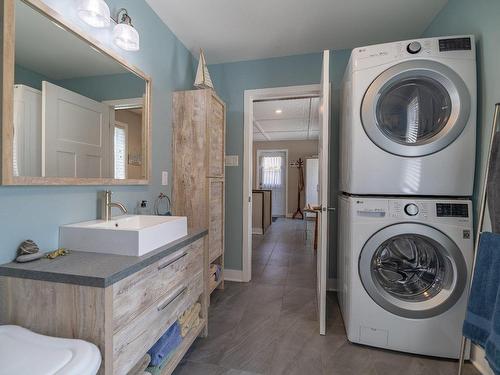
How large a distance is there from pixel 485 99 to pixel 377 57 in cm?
65

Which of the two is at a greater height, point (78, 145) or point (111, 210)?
point (78, 145)

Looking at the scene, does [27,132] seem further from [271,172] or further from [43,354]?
[271,172]

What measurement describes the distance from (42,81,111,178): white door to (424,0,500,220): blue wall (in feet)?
7.27

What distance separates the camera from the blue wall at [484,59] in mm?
1269

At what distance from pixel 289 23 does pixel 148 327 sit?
A: 2.31 metres

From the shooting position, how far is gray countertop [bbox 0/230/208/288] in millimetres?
799

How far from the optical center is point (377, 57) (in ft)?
4.69

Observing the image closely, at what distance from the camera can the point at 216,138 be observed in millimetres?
2195

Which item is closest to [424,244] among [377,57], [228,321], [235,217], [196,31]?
[377,57]

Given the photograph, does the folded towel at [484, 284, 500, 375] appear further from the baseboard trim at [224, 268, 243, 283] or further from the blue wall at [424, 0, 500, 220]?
the baseboard trim at [224, 268, 243, 283]

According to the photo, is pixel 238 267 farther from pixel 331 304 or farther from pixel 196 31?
pixel 196 31

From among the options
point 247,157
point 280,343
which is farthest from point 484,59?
point 280,343

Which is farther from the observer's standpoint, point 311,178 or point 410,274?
point 311,178

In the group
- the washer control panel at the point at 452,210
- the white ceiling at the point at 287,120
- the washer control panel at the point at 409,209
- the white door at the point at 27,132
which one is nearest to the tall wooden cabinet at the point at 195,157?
the white door at the point at 27,132
